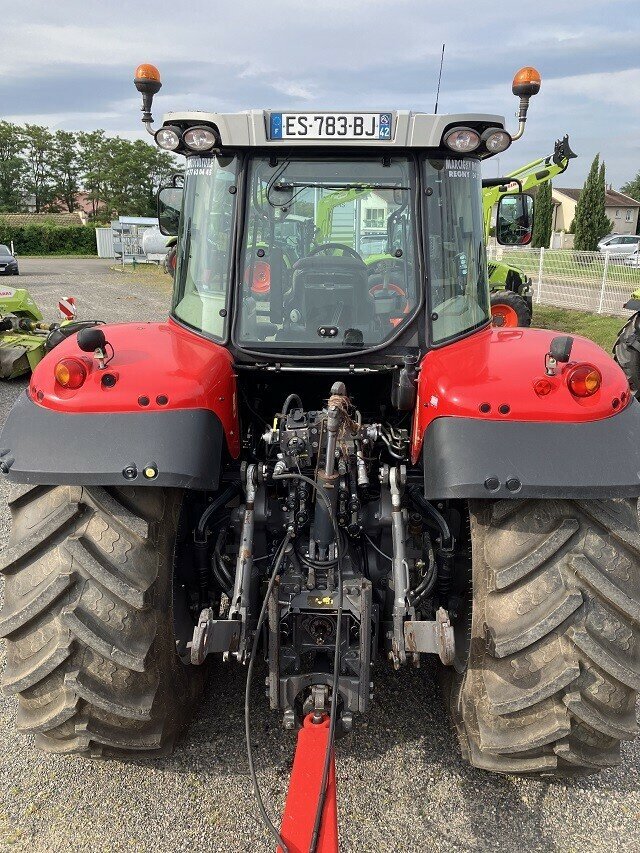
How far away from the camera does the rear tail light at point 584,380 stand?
2350 mm

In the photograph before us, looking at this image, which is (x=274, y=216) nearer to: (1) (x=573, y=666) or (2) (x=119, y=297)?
(1) (x=573, y=666)

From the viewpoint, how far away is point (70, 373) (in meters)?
2.46

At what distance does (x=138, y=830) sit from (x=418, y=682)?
4.50 feet

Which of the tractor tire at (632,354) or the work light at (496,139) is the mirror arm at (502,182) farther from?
the tractor tire at (632,354)

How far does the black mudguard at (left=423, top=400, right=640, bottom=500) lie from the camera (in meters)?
2.17

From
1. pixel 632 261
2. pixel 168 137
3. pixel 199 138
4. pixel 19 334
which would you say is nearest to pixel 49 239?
pixel 632 261

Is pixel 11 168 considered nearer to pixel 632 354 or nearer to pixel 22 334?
pixel 22 334

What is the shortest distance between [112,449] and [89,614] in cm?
Answer: 57

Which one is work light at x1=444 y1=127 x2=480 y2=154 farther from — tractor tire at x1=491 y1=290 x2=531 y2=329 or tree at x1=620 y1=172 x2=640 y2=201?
tree at x1=620 y1=172 x2=640 y2=201

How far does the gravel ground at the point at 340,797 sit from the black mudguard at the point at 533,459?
1.20 m

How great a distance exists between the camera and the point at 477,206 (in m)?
2.97

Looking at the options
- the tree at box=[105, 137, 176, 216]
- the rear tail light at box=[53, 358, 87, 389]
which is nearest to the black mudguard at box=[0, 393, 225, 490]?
the rear tail light at box=[53, 358, 87, 389]

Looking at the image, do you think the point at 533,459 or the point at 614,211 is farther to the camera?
the point at 614,211

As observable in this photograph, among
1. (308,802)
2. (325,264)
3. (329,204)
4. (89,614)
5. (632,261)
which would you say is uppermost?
(329,204)
